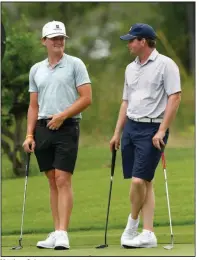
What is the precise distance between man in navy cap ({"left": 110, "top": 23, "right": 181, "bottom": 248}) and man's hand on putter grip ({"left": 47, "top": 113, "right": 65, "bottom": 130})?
0.48 metres

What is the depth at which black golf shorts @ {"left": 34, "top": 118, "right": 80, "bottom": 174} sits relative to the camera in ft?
20.7

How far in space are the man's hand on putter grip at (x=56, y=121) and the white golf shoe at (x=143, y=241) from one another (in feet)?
3.02

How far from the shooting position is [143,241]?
623 cm

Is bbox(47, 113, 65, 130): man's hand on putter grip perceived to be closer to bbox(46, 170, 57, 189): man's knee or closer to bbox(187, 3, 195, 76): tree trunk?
bbox(46, 170, 57, 189): man's knee

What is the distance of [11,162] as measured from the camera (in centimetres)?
1257

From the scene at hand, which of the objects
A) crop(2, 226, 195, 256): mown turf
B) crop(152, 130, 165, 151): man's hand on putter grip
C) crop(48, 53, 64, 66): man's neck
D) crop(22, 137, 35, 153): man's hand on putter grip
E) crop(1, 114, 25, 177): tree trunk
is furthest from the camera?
crop(1, 114, 25, 177): tree trunk

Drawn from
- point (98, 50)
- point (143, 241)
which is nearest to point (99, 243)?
point (143, 241)

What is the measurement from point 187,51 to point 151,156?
47.4 feet

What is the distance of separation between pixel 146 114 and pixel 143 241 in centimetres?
86

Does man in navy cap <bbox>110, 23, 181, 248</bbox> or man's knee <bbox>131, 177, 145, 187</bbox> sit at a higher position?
man in navy cap <bbox>110, 23, 181, 248</bbox>

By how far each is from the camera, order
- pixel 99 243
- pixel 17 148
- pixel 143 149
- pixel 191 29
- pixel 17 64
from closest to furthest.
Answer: pixel 143 149, pixel 99 243, pixel 17 64, pixel 17 148, pixel 191 29

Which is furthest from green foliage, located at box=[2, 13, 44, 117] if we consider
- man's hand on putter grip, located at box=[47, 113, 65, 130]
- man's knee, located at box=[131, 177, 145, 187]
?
man's knee, located at box=[131, 177, 145, 187]

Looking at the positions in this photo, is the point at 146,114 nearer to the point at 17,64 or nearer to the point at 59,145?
the point at 59,145

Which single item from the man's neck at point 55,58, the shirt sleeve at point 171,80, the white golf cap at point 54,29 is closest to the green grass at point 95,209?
the shirt sleeve at point 171,80
